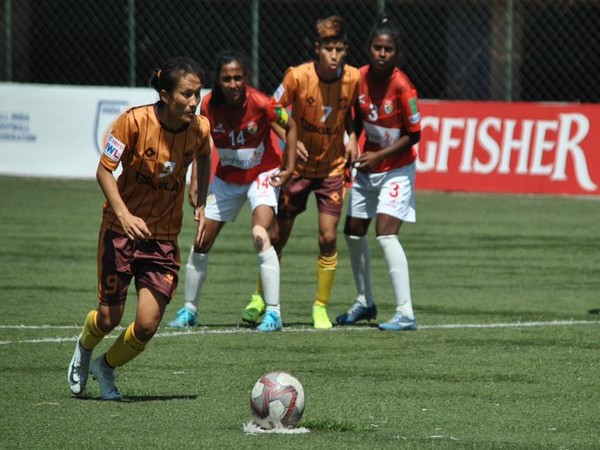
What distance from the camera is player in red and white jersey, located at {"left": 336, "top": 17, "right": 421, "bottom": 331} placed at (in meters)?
10.2

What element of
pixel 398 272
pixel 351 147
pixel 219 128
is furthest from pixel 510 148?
pixel 219 128

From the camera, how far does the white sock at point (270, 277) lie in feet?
33.3

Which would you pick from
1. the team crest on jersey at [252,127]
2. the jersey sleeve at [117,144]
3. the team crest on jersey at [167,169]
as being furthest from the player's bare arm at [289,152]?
the jersey sleeve at [117,144]

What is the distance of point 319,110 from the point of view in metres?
10.6

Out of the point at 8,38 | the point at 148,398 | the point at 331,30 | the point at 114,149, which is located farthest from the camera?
the point at 8,38

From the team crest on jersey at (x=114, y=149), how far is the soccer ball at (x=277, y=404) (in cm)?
149

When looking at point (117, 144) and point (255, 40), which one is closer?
point (117, 144)

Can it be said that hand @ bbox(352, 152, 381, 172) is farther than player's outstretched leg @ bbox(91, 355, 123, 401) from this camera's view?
Yes

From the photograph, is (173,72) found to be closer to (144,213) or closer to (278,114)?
(144,213)

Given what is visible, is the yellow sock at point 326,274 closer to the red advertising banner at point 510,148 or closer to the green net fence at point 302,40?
the red advertising banner at point 510,148

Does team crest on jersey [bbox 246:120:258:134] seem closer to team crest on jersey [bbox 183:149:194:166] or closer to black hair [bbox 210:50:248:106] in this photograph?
black hair [bbox 210:50:248:106]

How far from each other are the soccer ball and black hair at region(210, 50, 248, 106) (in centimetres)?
355

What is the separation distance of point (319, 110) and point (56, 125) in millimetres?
11877

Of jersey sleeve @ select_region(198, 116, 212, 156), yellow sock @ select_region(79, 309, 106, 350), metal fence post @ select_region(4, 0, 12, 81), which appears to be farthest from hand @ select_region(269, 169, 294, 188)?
metal fence post @ select_region(4, 0, 12, 81)
